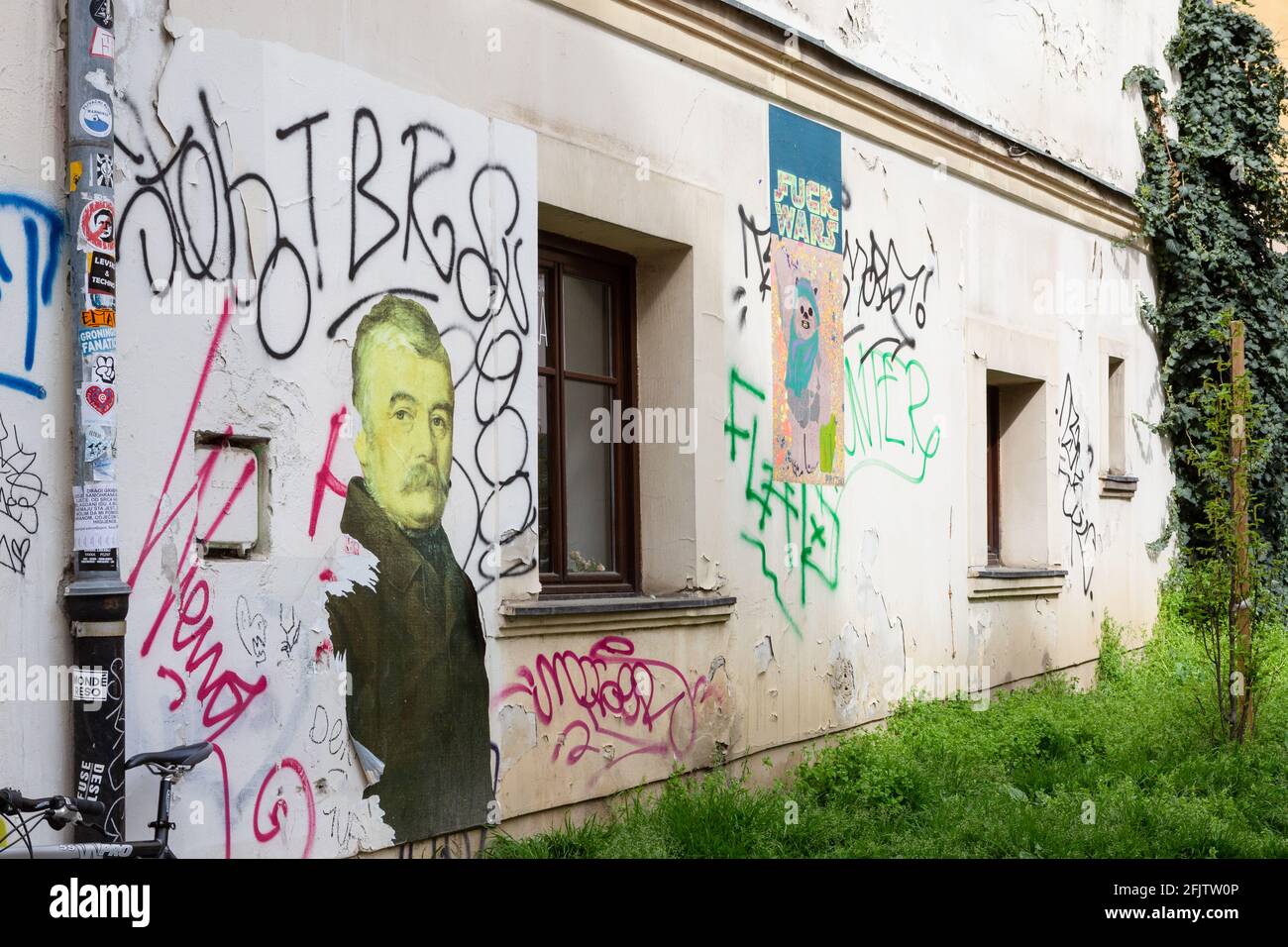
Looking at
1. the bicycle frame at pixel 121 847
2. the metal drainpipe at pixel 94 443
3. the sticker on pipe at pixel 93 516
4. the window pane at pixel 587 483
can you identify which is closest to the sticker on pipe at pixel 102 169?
the metal drainpipe at pixel 94 443

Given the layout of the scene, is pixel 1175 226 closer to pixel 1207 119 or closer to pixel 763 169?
pixel 1207 119

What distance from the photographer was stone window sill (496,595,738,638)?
5.71m

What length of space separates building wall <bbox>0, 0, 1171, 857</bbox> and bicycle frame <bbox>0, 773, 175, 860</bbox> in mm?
211

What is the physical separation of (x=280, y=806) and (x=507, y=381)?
1.93 meters

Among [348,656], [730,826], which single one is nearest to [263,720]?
[348,656]

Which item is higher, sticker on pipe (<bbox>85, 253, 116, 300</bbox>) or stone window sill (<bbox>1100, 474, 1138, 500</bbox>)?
sticker on pipe (<bbox>85, 253, 116, 300</bbox>)

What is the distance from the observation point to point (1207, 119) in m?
13.5

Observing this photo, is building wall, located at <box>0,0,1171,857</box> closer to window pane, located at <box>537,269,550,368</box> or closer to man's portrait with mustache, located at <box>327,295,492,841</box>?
man's portrait with mustache, located at <box>327,295,492,841</box>

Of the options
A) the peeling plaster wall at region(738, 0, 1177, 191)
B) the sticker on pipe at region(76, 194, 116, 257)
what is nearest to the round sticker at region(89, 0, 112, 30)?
the sticker on pipe at region(76, 194, 116, 257)

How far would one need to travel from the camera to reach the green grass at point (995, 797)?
6.02m

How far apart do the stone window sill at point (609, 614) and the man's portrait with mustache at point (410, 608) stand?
252 mm

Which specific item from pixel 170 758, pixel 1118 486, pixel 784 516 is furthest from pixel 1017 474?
pixel 170 758

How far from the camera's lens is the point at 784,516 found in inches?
299

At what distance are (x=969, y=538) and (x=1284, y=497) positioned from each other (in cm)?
524
